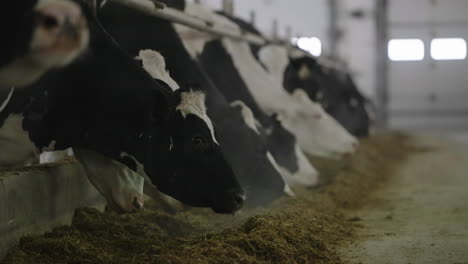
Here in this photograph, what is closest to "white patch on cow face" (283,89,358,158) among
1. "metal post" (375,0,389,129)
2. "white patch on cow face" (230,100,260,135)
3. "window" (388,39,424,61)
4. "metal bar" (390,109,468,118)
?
"white patch on cow face" (230,100,260,135)

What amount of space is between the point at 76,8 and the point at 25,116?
977 millimetres

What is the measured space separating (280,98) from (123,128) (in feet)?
14.3

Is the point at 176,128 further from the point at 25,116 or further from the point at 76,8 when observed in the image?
the point at 76,8

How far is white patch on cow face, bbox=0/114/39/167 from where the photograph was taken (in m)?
4.22

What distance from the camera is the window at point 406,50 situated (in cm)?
2393

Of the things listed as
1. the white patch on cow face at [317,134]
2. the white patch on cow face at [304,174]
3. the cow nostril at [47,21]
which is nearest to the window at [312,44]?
the white patch on cow face at [317,134]

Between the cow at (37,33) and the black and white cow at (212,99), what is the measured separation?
66.3 inches

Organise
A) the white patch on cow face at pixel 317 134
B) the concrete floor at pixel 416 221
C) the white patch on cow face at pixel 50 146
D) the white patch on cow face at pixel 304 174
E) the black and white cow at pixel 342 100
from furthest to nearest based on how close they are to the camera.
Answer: the black and white cow at pixel 342 100
the white patch on cow face at pixel 317 134
the white patch on cow face at pixel 304 174
the concrete floor at pixel 416 221
the white patch on cow face at pixel 50 146

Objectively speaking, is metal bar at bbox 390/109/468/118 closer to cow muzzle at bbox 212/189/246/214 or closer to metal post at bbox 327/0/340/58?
metal post at bbox 327/0/340/58

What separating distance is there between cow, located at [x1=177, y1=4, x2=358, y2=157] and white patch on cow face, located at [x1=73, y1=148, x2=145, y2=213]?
2952 millimetres

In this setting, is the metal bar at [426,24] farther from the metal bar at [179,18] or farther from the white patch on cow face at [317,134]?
the metal bar at [179,18]

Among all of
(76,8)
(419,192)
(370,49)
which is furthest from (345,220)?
(370,49)

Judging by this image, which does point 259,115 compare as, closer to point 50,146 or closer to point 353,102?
point 50,146

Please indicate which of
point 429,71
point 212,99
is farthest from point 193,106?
point 429,71
